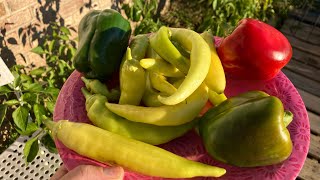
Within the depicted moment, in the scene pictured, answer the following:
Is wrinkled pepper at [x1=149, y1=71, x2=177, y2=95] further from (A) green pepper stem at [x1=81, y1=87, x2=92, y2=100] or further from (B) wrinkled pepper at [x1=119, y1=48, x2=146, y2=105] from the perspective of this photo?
(A) green pepper stem at [x1=81, y1=87, x2=92, y2=100]

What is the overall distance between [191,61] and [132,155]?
0.77 feet

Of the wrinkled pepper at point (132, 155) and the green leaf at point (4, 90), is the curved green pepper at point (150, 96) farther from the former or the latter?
the green leaf at point (4, 90)

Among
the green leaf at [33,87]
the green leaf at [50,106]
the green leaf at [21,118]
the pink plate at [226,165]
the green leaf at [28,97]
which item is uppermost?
the pink plate at [226,165]

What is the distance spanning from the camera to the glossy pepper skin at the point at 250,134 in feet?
2.27

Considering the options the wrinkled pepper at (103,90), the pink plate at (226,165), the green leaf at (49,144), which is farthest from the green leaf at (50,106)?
the wrinkled pepper at (103,90)

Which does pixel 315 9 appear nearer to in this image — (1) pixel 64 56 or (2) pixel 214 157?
(1) pixel 64 56

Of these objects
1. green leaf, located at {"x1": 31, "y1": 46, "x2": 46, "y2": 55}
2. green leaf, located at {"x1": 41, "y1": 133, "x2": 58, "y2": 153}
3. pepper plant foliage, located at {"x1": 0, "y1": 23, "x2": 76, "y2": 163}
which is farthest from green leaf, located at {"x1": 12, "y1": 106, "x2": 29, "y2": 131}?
green leaf, located at {"x1": 31, "y1": 46, "x2": 46, "y2": 55}

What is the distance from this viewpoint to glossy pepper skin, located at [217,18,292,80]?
849 mm

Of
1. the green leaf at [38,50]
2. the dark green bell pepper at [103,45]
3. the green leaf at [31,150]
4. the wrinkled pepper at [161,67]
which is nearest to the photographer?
the wrinkled pepper at [161,67]

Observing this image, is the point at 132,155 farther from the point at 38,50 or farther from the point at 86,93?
the point at 38,50

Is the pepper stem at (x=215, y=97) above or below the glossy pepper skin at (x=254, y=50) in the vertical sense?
below

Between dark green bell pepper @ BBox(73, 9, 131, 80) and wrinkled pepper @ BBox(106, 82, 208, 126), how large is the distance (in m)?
0.17

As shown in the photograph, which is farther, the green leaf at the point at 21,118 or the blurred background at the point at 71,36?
the blurred background at the point at 71,36

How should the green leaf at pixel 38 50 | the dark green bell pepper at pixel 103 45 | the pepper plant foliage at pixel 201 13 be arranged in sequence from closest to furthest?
the dark green bell pepper at pixel 103 45, the green leaf at pixel 38 50, the pepper plant foliage at pixel 201 13
